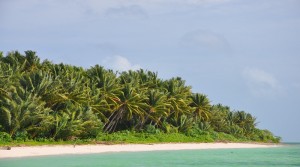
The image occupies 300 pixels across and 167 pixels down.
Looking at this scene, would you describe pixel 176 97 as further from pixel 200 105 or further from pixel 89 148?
pixel 89 148

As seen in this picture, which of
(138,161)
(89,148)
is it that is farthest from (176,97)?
(138,161)

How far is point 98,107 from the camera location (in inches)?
1751

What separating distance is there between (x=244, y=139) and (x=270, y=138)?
1303cm

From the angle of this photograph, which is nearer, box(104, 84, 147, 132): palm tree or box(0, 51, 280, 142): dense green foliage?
box(0, 51, 280, 142): dense green foliage

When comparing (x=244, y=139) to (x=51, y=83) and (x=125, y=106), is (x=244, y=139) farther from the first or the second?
(x=51, y=83)

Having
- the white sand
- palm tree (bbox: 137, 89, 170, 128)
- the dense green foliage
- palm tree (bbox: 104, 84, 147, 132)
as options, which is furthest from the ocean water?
palm tree (bbox: 137, 89, 170, 128)

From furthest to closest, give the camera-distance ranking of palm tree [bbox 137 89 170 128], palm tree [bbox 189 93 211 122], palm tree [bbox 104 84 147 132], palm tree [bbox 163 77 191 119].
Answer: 1. palm tree [bbox 189 93 211 122]
2. palm tree [bbox 163 77 191 119]
3. palm tree [bbox 137 89 170 128]
4. palm tree [bbox 104 84 147 132]

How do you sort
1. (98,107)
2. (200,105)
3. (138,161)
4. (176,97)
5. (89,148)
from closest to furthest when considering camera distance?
(138,161) → (89,148) → (98,107) → (176,97) → (200,105)

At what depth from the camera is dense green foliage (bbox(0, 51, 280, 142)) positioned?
34906mm

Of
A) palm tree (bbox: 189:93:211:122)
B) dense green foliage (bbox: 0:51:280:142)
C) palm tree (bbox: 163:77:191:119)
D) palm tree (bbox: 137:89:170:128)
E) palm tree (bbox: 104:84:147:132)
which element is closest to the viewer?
dense green foliage (bbox: 0:51:280:142)

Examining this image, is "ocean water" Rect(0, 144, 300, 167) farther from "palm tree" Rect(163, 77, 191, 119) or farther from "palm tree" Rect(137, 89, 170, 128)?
"palm tree" Rect(163, 77, 191, 119)

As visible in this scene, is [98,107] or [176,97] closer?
[98,107]

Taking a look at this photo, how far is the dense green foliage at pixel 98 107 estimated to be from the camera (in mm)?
34906

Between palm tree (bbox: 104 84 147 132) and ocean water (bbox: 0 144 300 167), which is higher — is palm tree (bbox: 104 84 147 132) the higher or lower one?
the higher one
